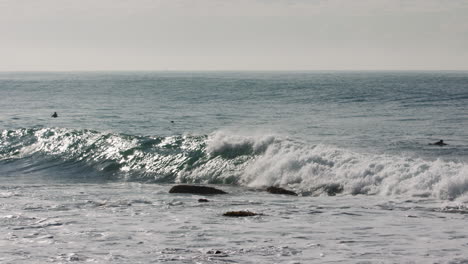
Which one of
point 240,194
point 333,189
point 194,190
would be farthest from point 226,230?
point 333,189

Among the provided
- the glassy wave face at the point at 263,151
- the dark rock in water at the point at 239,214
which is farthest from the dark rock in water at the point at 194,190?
the dark rock in water at the point at 239,214

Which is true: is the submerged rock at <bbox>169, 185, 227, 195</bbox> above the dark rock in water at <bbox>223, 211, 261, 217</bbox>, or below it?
below

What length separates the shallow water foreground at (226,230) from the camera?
42.1ft

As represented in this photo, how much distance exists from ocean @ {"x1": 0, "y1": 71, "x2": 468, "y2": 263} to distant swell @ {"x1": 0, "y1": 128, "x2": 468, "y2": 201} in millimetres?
70

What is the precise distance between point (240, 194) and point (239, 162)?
234 inches

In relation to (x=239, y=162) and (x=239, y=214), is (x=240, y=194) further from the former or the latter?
(x=239, y=162)

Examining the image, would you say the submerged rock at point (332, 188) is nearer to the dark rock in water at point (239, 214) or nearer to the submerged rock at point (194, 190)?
the submerged rock at point (194, 190)

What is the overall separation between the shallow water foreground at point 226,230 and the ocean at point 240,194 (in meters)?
0.04

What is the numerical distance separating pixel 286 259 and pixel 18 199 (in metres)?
11.2

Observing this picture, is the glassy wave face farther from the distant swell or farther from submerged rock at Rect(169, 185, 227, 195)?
submerged rock at Rect(169, 185, 227, 195)

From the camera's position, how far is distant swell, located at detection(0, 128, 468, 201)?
21.6m

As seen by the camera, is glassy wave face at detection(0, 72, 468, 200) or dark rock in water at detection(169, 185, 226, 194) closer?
dark rock in water at detection(169, 185, 226, 194)

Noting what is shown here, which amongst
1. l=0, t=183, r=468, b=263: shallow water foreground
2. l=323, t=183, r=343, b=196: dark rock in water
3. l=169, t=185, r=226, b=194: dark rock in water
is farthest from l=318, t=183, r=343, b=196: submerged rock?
l=169, t=185, r=226, b=194: dark rock in water

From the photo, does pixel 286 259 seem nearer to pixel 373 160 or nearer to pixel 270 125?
A: pixel 373 160
